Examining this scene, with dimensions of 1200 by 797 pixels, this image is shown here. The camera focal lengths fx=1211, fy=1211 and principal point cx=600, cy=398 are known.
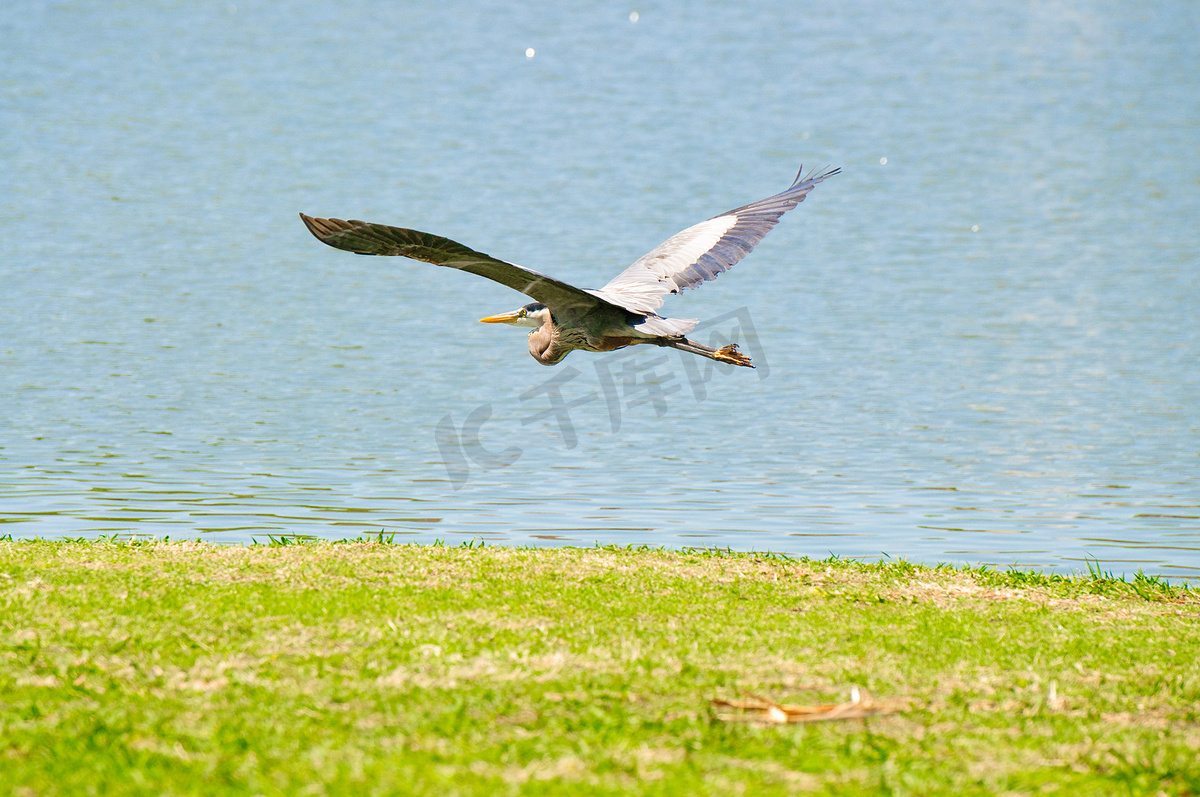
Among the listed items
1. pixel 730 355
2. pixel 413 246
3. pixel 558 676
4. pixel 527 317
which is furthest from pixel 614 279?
pixel 558 676

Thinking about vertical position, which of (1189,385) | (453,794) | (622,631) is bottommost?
(1189,385)

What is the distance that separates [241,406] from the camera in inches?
778

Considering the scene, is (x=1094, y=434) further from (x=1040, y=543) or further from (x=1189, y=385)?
(x=1040, y=543)

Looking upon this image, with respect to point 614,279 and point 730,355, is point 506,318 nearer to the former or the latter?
point 614,279

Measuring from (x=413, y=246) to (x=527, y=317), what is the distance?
2.34 metres

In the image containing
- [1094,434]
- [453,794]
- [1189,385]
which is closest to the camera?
[453,794]

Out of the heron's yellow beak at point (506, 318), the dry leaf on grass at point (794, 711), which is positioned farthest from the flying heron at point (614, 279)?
the dry leaf on grass at point (794, 711)

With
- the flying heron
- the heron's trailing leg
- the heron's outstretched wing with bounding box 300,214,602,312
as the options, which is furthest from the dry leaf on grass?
the heron's trailing leg

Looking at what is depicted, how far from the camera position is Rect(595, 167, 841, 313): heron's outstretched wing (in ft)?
26.7

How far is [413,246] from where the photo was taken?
6168 mm

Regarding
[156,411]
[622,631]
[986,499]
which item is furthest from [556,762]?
[156,411]

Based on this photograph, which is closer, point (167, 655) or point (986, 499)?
point (167, 655)

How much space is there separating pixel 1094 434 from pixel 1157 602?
10339mm

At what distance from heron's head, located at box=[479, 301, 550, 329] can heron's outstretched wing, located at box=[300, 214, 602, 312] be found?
1.39m
